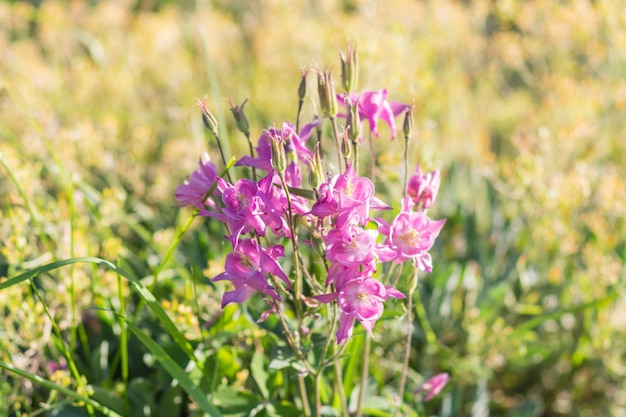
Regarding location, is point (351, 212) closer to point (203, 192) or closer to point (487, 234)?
point (203, 192)

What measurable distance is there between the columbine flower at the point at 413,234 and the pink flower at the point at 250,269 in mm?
201

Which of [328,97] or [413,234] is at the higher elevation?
[328,97]

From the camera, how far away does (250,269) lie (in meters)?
1.06

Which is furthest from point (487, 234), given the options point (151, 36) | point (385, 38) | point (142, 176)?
point (151, 36)

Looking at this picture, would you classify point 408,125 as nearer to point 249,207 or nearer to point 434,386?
point 249,207

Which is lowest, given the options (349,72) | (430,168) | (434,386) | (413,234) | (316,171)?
(434,386)

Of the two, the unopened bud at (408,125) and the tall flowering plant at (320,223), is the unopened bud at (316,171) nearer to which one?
the tall flowering plant at (320,223)

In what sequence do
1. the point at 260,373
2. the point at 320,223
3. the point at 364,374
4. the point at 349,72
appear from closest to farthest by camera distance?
1. the point at 320,223
2. the point at 349,72
3. the point at 364,374
4. the point at 260,373

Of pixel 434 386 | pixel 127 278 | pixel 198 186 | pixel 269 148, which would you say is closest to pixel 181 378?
pixel 127 278

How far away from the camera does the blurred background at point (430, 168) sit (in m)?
1.81

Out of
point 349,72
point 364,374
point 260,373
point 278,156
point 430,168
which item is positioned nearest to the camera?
point 278,156

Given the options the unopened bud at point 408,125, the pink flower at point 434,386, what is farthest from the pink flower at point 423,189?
the pink flower at point 434,386

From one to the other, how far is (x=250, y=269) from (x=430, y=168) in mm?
948

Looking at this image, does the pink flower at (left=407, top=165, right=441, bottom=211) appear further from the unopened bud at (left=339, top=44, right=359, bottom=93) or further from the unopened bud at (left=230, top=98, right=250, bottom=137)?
the unopened bud at (left=230, top=98, right=250, bottom=137)
